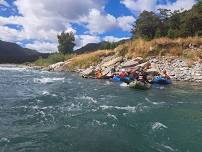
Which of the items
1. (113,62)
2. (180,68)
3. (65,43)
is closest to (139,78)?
(180,68)

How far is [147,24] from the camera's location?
56469 mm

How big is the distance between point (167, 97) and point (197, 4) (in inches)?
1276

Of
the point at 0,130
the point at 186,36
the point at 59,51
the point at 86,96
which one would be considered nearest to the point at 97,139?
the point at 0,130

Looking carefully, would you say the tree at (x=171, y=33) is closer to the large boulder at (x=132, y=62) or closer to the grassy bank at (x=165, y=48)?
the grassy bank at (x=165, y=48)

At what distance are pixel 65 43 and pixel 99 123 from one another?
255ft

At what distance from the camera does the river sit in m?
12.5

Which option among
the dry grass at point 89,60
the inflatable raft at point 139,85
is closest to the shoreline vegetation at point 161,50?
the dry grass at point 89,60

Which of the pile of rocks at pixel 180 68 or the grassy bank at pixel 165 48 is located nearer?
the pile of rocks at pixel 180 68

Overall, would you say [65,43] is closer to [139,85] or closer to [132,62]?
[132,62]

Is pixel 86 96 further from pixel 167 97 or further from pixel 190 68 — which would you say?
pixel 190 68

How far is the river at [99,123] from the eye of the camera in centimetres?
1248

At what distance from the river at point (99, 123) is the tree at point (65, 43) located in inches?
2676

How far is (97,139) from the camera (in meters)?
13.1

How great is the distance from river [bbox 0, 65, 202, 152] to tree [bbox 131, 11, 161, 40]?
110ft
